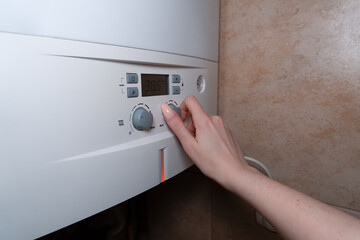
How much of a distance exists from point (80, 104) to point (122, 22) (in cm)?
14

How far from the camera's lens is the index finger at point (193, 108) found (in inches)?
16.4

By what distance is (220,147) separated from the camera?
399 millimetres

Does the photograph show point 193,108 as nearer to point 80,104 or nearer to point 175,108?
point 175,108

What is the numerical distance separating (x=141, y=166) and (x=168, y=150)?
7 centimetres

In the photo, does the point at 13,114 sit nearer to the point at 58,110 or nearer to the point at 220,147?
the point at 58,110

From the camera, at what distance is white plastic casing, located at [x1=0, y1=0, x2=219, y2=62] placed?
248mm

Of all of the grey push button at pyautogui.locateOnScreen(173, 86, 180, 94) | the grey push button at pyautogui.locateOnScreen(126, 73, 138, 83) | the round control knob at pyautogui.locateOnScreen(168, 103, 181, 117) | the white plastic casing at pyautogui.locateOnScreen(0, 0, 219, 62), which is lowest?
the round control knob at pyautogui.locateOnScreen(168, 103, 181, 117)

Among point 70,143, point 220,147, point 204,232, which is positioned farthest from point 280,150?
point 70,143

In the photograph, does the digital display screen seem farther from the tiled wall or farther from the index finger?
the tiled wall

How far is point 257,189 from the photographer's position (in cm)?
34

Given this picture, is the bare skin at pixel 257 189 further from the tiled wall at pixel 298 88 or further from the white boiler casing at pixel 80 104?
the tiled wall at pixel 298 88

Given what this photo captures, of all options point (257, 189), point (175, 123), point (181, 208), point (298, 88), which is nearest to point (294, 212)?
point (257, 189)

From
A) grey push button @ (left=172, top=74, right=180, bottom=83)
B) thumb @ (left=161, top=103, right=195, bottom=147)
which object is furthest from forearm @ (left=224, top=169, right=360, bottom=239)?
grey push button @ (left=172, top=74, right=180, bottom=83)

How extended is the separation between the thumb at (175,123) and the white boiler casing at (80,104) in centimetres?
1
